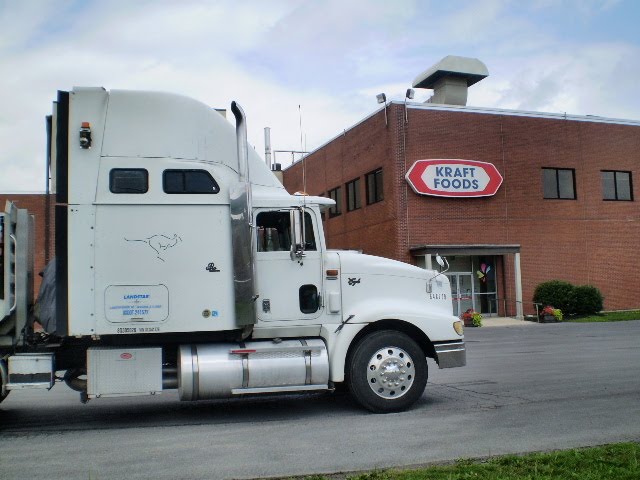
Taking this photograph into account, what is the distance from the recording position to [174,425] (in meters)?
8.48

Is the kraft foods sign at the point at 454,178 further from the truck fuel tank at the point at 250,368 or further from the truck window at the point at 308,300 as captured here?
the truck fuel tank at the point at 250,368

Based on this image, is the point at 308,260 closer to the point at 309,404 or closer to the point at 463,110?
the point at 309,404

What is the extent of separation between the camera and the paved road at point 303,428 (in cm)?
650

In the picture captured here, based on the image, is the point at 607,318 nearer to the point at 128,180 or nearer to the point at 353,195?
the point at 353,195

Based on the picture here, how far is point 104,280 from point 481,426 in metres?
4.56

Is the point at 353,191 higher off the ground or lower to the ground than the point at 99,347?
higher

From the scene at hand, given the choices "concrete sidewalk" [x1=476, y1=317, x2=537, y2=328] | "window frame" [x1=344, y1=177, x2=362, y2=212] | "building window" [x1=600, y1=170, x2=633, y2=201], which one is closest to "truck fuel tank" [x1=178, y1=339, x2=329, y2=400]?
"concrete sidewalk" [x1=476, y1=317, x2=537, y2=328]

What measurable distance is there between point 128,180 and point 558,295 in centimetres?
2693

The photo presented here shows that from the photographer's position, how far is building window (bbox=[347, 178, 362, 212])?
3547cm

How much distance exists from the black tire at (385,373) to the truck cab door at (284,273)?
77cm

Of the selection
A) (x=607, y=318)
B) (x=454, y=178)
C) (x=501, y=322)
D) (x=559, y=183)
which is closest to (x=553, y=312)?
(x=607, y=318)

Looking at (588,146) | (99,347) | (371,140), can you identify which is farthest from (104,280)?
(588,146)

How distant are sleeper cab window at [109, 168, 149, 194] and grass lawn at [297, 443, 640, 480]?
4088 millimetres

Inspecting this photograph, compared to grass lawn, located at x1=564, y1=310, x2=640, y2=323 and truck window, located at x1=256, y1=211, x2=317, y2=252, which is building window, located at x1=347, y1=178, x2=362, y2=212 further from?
truck window, located at x1=256, y1=211, x2=317, y2=252
